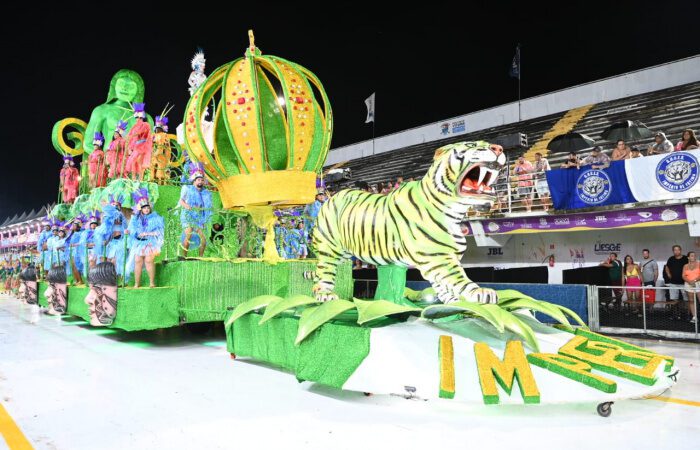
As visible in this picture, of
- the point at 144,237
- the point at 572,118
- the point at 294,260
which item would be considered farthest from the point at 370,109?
the point at 144,237

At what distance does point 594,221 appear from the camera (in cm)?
1066

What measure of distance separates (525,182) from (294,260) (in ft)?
20.6

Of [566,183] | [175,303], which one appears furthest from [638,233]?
[175,303]

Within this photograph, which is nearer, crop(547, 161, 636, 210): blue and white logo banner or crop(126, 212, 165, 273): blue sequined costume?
crop(126, 212, 165, 273): blue sequined costume

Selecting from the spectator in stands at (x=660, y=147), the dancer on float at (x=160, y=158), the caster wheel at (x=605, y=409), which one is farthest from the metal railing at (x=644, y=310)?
the dancer on float at (x=160, y=158)

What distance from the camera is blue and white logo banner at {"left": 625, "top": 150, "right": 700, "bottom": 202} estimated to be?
9.09m

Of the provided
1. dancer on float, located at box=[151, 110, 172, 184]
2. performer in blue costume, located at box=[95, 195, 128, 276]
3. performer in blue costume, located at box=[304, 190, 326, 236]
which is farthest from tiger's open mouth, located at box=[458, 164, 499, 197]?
dancer on float, located at box=[151, 110, 172, 184]

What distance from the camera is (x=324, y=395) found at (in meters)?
4.55

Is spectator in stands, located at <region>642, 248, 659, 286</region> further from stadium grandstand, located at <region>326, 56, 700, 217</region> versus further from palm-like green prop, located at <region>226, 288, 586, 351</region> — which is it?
palm-like green prop, located at <region>226, 288, 586, 351</region>

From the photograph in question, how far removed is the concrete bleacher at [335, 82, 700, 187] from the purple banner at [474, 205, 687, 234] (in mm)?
2653

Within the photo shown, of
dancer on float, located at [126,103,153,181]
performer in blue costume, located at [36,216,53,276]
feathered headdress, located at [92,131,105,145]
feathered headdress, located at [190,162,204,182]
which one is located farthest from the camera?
performer in blue costume, located at [36,216,53,276]

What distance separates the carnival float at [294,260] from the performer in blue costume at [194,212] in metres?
0.02

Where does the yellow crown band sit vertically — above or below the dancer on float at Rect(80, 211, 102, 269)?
above

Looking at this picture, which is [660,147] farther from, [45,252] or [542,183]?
[45,252]
